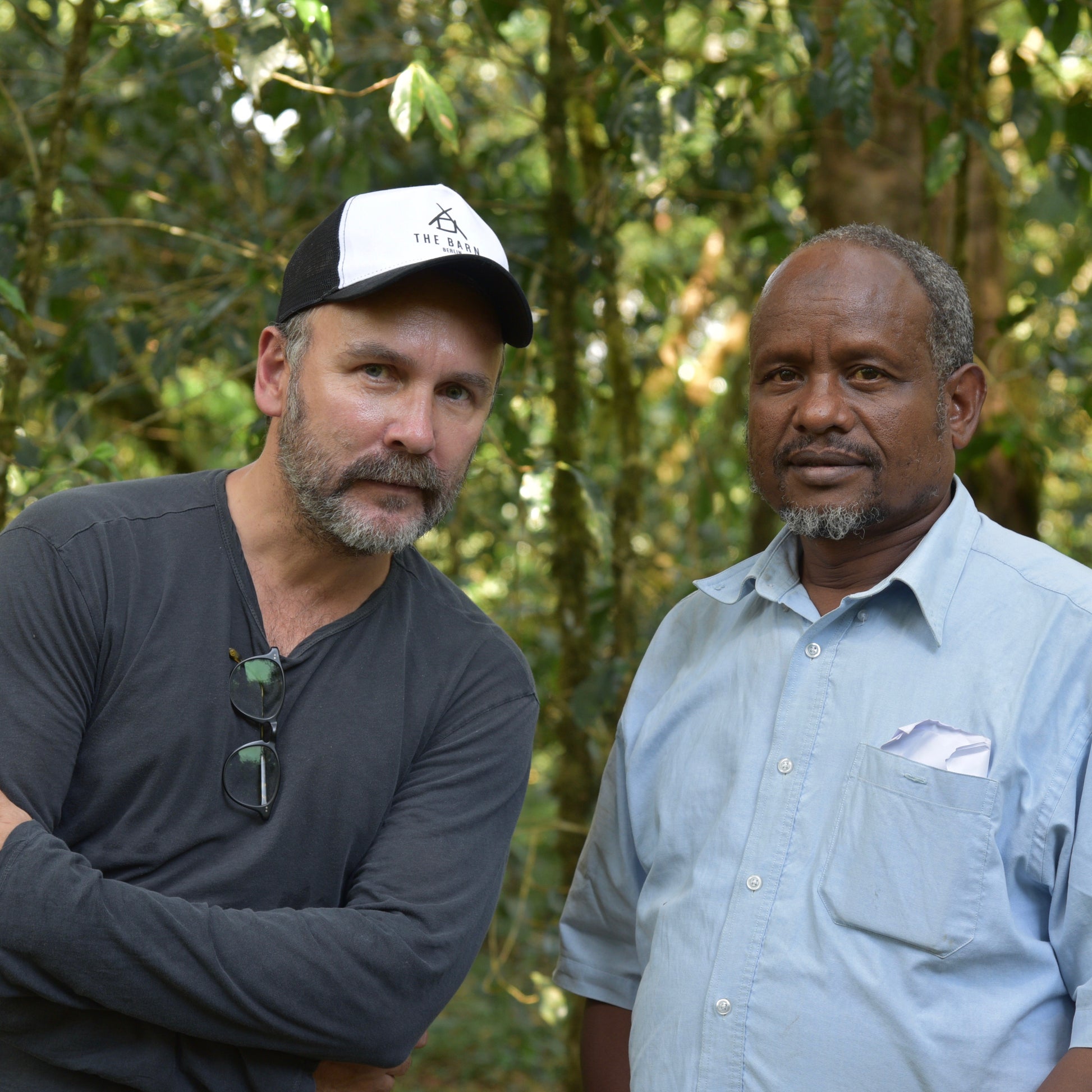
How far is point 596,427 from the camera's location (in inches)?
154

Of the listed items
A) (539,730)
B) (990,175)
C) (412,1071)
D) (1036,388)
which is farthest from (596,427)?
(412,1071)

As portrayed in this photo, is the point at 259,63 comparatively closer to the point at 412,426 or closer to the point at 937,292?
the point at 412,426

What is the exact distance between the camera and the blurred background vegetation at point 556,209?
277 centimetres

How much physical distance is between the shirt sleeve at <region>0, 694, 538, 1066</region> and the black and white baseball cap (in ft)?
2.28

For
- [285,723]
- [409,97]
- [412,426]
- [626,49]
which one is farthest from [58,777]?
[626,49]

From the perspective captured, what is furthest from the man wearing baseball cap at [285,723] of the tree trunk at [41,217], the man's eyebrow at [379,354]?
the tree trunk at [41,217]

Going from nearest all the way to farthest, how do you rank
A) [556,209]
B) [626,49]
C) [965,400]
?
1. [965,400]
2. [626,49]
3. [556,209]

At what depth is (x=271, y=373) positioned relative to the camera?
197cm

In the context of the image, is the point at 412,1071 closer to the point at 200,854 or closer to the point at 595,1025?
the point at 595,1025

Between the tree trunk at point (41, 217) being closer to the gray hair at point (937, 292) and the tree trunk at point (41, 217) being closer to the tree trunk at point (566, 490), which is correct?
the tree trunk at point (566, 490)

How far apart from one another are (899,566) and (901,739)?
271 mm

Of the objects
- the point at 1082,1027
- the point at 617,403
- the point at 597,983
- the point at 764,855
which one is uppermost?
the point at 617,403

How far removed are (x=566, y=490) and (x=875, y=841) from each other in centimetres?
174

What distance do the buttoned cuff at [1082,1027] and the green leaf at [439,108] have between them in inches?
69.7
